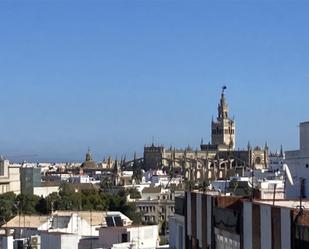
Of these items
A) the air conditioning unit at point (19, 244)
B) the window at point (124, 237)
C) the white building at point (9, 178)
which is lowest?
the air conditioning unit at point (19, 244)

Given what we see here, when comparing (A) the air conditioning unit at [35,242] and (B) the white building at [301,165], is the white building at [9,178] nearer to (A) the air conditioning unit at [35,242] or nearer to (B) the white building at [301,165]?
(A) the air conditioning unit at [35,242]

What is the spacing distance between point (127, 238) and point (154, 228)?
12.1 feet

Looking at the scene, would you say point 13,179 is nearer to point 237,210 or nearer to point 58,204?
point 58,204

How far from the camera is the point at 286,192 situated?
2220cm

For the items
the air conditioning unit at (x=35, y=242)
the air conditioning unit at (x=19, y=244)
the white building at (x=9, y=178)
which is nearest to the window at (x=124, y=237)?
the air conditioning unit at (x=35, y=242)

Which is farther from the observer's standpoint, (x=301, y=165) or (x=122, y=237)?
(x=122, y=237)

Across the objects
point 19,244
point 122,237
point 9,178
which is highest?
point 9,178

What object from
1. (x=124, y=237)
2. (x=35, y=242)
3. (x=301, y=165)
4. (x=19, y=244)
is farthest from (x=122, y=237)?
(x=301, y=165)

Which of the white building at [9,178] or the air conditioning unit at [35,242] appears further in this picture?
the white building at [9,178]

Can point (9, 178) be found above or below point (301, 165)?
below

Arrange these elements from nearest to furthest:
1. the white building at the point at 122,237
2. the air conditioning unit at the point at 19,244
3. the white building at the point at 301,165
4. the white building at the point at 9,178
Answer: the white building at the point at 301,165 < the air conditioning unit at the point at 19,244 < the white building at the point at 122,237 < the white building at the point at 9,178

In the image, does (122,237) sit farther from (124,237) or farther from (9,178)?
(9,178)

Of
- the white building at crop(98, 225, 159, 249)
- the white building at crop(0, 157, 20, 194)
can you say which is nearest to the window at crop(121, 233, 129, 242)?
the white building at crop(98, 225, 159, 249)

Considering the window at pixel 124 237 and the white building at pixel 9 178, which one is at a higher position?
the white building at pixel 9 178
